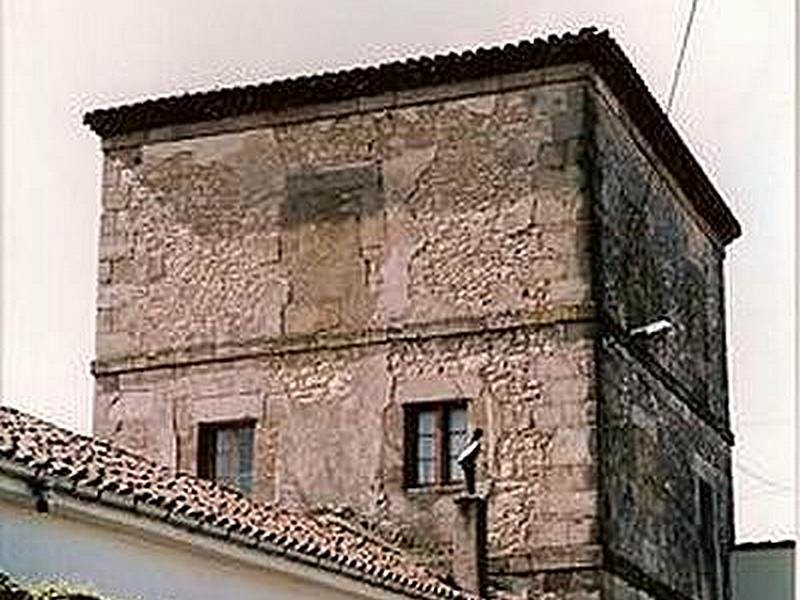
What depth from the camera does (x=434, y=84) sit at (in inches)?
886

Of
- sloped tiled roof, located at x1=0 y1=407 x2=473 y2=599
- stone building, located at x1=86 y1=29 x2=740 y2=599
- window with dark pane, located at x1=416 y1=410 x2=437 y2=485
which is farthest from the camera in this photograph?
window with dark pane, located at x1=416 y1=410 x2=437 y2=485

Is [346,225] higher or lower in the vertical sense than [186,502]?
higher

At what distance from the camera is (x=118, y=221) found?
23875 millimetres

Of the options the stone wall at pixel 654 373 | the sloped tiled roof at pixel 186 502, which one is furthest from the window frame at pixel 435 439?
the stone wall at pixel 654 373

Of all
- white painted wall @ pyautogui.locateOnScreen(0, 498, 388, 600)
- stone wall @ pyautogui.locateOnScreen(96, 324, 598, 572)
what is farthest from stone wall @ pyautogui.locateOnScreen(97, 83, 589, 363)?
white painted wall @ pyautogui.locateOnScreen(0, 498, 388, 600)

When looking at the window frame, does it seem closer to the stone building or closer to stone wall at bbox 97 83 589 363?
the stone building

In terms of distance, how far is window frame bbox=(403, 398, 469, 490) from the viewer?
851 inches

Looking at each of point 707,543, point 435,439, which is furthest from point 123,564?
point 707,543

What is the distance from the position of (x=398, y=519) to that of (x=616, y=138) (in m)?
4.84

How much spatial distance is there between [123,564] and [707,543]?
39.1ft

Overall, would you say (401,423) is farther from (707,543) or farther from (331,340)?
(707,543)

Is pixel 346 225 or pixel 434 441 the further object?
pixel 346 225

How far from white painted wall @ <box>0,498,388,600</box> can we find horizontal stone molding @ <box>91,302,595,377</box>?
236 inches

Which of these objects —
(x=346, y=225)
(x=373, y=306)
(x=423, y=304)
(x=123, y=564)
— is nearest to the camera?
(x=123, y=564)
